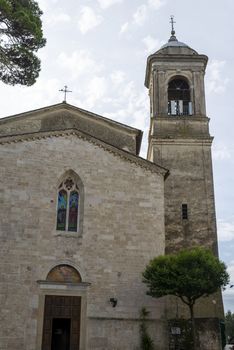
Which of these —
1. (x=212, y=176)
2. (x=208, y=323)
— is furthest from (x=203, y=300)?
(x=212, y=176)

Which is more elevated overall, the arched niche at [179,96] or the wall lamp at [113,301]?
the arched niche at [179,96]

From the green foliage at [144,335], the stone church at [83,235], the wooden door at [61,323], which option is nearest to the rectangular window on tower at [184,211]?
the stone church at [83,235]

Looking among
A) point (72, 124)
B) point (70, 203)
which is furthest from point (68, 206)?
point (72, 124)

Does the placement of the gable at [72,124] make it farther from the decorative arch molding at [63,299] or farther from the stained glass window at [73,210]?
the decorative arch molding at [63,299]

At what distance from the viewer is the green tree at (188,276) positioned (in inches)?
621

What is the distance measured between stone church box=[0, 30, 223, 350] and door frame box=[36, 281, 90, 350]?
4 centimetres

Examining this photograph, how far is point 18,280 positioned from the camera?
16.5 m

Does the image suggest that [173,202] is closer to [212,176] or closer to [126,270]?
[212,176]

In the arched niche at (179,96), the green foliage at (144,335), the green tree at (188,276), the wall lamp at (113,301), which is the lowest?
the green foliage at (144,335)

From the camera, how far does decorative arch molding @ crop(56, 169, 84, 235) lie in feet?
58.6

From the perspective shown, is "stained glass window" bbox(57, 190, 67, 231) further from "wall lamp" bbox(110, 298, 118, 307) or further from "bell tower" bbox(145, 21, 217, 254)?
"bell tower" bbox(145, 21, 217, 254)

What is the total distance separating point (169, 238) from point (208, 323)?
413 centimetres

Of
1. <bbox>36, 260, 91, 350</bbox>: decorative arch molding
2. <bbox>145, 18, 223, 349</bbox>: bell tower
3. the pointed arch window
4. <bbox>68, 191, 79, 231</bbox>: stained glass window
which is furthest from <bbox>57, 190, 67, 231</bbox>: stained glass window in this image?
<bbox>145, 18, 223, 349</bbox>: bell tower

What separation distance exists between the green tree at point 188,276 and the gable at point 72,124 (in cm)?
653
